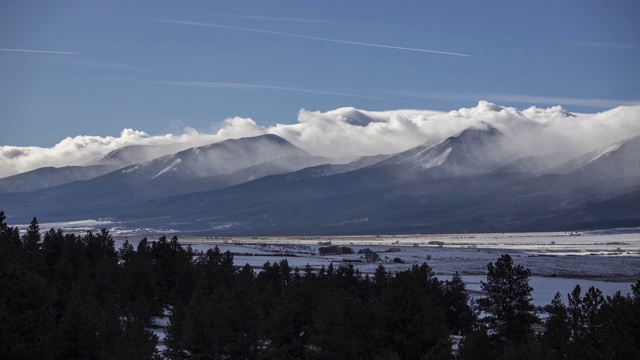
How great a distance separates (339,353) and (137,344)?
10865 mm

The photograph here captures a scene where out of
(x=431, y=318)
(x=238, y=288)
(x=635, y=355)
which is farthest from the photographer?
(x=238, y=288)

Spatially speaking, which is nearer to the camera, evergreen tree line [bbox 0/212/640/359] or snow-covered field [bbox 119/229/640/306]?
evergreen tree line [bbox 0/212/640/359]

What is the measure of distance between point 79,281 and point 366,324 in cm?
2670

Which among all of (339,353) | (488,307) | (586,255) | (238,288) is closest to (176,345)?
(238,288)

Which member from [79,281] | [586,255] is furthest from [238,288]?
[586,255]

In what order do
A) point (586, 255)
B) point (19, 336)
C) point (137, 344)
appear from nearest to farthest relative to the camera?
point (19, 336), point (137, 344), point (586, 255)

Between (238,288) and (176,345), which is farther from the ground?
(238,288)

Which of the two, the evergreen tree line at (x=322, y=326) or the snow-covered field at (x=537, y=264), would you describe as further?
the snow-covered field at (x=537, y=264)

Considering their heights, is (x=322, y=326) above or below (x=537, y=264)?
above

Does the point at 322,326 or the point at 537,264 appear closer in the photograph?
the point at 322,326

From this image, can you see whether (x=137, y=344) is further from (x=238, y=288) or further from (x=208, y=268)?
(x=208, y=268)

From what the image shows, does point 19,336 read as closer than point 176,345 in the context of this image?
Yes

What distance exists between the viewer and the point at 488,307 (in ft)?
140

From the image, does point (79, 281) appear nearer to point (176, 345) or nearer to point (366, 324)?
point (176, 345)
